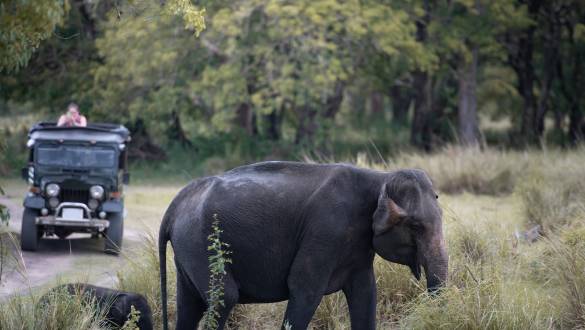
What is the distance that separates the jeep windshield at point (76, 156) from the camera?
47.1ft

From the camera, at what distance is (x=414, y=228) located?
7.11 m

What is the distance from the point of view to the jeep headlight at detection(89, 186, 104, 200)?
14227 millimetres

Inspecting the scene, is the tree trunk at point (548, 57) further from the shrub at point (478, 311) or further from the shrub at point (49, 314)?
the shrub at point (49, 314)

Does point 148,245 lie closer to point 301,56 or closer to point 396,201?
point 396,201

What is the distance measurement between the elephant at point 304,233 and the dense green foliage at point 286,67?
543 inches

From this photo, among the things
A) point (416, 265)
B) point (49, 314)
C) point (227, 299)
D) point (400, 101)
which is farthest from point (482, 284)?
point (400, 101)

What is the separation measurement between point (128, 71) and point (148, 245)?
46.8 ft

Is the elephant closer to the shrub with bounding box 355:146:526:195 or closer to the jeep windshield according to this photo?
the jeep windshield

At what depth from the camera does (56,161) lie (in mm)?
14375

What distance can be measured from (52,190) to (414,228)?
8.33 m

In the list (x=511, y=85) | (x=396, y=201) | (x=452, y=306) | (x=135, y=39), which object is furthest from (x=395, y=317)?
(x=511, y=85)

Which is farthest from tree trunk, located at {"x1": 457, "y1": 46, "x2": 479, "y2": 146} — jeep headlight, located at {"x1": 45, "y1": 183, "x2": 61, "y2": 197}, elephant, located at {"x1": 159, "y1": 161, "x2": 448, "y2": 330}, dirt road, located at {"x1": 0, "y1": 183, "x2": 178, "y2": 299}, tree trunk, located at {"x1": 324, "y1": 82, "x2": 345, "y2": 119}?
elephant, located at {"x1": 159, "y1": 161, "x2": 448, "y2": 330}

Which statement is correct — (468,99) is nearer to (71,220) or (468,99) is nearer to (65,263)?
(71,220)

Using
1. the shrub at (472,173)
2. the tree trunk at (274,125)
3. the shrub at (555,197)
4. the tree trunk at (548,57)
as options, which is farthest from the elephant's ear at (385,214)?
the tree trunk at (548,57)
